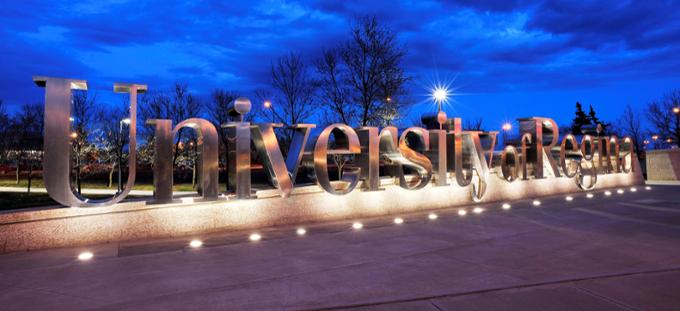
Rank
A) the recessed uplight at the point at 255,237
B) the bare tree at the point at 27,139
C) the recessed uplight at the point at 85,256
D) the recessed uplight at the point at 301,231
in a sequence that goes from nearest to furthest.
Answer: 1. the recessed uplight at the point at 85,256
2. the recessed uplight at the point at 255,237
3. the recessed uplight at the point at 301,231
4. the bare tree at the point at 27,139

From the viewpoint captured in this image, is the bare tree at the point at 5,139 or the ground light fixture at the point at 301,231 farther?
the bare tree at the point at 5,139

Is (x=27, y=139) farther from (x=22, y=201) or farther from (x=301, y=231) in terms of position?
(x=301, y=231)

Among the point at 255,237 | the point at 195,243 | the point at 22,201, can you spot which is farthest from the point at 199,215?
the point at 22,201

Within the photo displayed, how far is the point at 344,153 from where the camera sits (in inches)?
398

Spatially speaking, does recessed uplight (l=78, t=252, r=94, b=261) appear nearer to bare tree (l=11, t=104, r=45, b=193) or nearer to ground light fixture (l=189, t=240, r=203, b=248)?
ground light fixture (l=189, t=240, r=203, b=248)

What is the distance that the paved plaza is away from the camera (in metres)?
4.18

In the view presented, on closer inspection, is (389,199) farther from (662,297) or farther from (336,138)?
(662,297)

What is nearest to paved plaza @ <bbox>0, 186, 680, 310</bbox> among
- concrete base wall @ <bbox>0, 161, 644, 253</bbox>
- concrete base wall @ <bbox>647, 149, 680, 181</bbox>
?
concrete base wall @ <bbox>0, 161, 644, 253</bbox>

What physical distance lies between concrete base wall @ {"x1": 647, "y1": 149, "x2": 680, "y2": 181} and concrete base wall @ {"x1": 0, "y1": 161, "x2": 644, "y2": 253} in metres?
18.1

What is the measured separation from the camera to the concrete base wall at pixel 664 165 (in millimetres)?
23516

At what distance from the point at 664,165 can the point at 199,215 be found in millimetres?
25915

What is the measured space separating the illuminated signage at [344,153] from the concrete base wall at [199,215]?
22cm

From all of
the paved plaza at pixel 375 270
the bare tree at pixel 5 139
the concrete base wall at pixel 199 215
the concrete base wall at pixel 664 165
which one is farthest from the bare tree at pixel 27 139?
the concrete base wall at pixel 664 165

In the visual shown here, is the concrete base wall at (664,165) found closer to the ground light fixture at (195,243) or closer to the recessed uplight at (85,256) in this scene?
the ground light fixture at (195,243)
